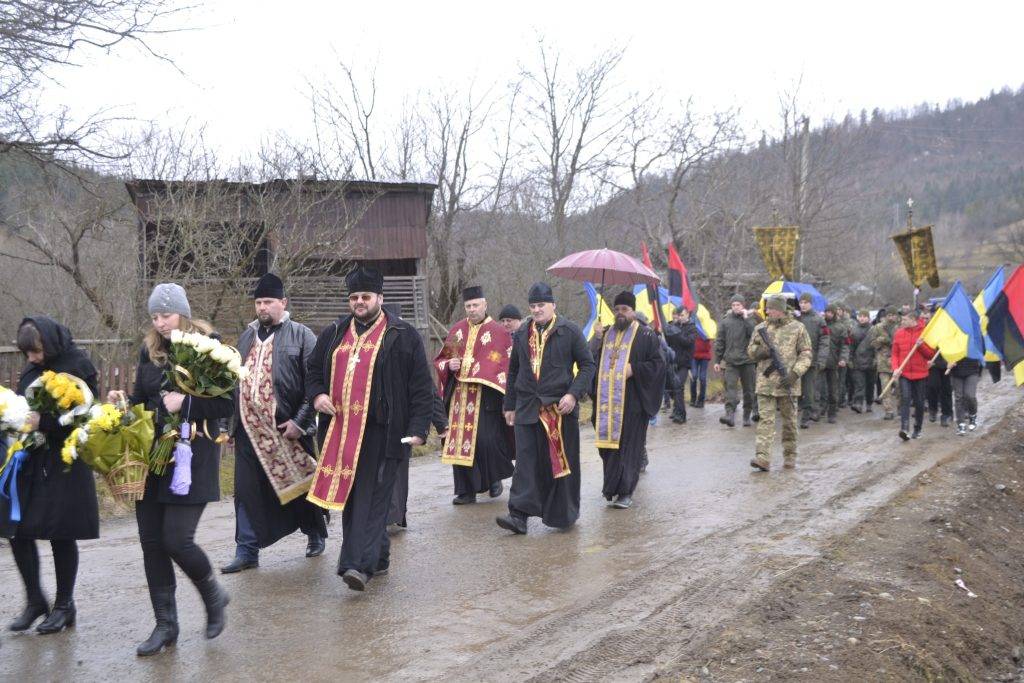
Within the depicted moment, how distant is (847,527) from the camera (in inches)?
316

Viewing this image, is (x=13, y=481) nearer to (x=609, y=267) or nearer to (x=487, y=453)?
(x=487, y=453)

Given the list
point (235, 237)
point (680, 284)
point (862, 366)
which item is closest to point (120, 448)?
point (235, 237)

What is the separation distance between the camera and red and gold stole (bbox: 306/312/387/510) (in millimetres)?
6359

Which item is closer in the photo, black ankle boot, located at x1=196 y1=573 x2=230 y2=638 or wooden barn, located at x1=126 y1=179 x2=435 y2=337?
black ankle boot, located at x1=196 y1=573 x2=230 y2=638

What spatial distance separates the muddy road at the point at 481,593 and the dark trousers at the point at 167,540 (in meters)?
0.40

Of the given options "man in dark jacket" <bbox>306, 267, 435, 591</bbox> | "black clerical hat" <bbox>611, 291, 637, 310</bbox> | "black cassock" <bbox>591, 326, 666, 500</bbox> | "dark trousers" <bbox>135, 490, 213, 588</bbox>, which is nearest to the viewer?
"dark trousers" <bbox>135, 490, 213, 588</bbox>

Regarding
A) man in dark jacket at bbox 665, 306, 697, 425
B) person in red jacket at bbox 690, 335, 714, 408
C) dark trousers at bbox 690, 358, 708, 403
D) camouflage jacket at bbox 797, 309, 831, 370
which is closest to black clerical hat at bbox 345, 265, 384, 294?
man in dark jacket at bbox 665, 306, 697, 425

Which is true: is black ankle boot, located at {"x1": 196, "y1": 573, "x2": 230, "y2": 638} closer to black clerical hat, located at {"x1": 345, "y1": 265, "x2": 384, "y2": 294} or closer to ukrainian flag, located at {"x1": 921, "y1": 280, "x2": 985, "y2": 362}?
black clerical hat, located at {"x1": 345, "y1": 265, "x2": 384, "y2": 294}

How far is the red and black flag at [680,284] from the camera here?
16.8 metres

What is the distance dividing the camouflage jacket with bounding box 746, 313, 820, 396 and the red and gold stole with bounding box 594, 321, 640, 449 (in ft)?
8.88

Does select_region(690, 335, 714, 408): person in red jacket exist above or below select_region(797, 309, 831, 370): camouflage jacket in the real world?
below

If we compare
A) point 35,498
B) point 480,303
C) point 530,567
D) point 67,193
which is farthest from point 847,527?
point 67,193

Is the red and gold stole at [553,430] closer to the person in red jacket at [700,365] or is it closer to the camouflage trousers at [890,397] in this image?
the camouflage trousers at [890,397]

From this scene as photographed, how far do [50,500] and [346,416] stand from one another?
181 cm
